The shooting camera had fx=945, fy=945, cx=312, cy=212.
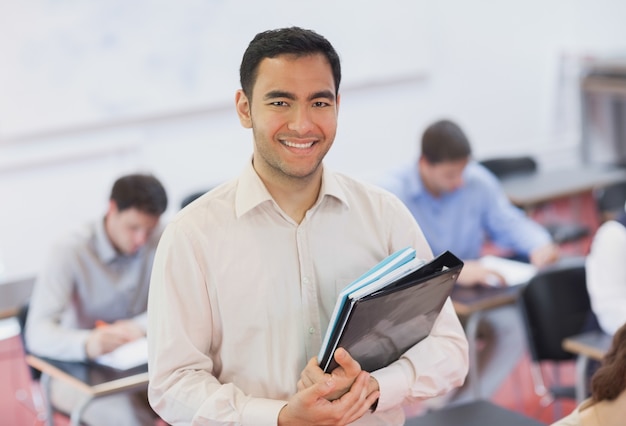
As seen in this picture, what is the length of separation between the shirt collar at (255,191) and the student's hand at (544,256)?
2489 mm

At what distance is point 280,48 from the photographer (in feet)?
5.73

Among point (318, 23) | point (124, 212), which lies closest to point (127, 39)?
point (318, 23)

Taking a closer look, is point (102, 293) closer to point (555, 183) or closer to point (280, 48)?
point (280, 48)

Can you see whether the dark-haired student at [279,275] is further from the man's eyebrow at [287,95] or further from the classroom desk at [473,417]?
the classroom desk at [473,417]

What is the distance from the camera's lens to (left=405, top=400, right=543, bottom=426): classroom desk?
237 centimetres

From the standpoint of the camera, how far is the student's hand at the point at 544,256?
13.8ft

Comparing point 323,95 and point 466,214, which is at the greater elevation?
point 323,95

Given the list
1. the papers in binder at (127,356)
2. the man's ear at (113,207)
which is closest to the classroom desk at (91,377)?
the papers in binder at (127,356)

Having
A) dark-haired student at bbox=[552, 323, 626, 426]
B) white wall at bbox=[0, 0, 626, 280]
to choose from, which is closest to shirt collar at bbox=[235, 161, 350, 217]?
dark-haired student at bbox=[552, 323, 626, 426]

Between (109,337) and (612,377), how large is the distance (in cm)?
180

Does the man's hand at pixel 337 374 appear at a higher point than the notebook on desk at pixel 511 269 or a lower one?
higher

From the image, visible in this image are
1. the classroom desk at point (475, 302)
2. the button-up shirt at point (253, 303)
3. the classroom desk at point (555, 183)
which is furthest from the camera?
the classroom desk at point (555, 183)

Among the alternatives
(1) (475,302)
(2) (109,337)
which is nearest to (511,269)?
(1) (475,302)

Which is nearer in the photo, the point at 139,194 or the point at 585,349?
the point at 585,349
